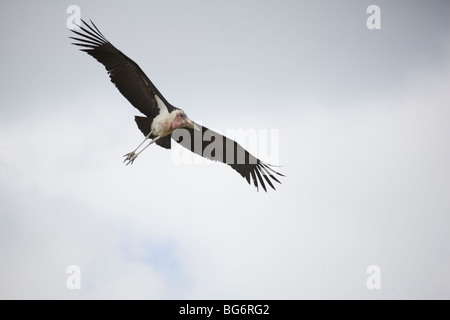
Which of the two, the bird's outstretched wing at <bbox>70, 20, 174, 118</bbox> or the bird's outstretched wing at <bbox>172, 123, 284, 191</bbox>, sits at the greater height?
the bird's outstretched wing at <bbox>70, 20, 174, 118</bbox>

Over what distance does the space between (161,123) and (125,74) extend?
4.85 feet

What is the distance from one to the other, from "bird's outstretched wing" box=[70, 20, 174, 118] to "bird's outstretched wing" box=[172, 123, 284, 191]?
47.6 inches

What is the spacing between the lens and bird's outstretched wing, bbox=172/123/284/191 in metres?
15.0

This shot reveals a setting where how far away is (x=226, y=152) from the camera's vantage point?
1569 cm

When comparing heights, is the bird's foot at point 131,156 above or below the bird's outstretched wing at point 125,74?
below

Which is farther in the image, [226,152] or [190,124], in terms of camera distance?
[226,152]

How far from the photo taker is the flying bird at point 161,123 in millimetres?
13375

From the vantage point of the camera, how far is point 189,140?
15.3 meters

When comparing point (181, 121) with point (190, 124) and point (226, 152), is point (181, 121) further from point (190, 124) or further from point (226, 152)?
point (226, 152)

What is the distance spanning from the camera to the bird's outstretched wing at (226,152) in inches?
591

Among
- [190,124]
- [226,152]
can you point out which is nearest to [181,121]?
[190,124]
